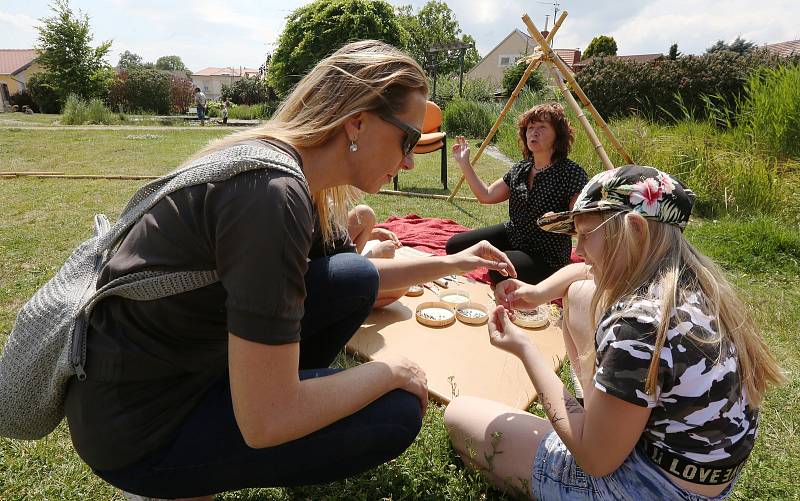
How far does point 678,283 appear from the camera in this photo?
4.32ft

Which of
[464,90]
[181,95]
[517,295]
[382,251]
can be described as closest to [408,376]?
[517,295]

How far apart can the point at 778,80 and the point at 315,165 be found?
8.14 metres

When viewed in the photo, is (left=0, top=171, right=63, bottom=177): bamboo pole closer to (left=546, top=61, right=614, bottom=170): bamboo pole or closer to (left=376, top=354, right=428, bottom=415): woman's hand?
(left=546, top=61, right=614, bottom=170): bamboo pole

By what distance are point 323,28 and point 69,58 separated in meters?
15.0

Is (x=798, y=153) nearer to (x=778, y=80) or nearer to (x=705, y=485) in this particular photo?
(x=778, y=80)

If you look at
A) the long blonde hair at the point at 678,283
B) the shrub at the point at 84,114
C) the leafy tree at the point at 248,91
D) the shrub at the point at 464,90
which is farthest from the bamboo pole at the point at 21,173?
the leafy tree at the point at 248,91

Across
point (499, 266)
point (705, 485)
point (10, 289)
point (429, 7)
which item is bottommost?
point (10, 289)

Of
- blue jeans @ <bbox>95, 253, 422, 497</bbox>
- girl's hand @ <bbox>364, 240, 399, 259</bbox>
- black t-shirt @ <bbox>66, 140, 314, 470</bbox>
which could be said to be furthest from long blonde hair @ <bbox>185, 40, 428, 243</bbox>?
girl's hand @ <bbox>364, 240, 399, 259</bbox>

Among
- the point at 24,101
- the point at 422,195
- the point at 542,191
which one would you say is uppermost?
the point at 24,101

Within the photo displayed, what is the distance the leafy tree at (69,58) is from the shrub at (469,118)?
23.2 m

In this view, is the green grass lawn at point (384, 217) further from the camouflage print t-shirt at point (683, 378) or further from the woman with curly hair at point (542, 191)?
the woman with curly hair at point (542, 191)

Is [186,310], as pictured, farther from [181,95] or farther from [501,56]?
[501,56]

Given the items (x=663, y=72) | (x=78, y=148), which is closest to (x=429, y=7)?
(x=663, y=72)

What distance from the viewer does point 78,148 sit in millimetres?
11789
